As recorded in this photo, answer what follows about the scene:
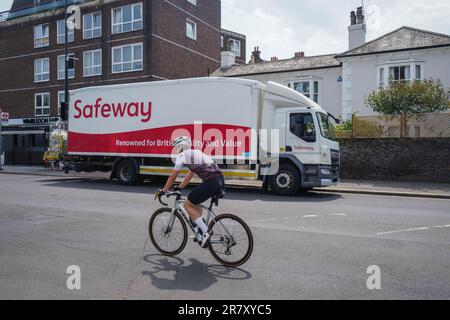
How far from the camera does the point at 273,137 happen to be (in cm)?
1355

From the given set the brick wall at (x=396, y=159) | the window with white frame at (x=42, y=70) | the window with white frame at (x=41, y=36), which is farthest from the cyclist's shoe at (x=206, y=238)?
the window with white frame at (x=41, y=36)

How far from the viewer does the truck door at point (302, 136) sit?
13.1 meters

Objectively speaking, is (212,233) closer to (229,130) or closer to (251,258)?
(251,258)

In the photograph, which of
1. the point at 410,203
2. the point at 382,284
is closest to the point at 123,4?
the point at 410,203

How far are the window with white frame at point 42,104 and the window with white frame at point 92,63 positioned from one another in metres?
4.37

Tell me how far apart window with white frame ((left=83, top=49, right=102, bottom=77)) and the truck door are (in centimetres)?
2250

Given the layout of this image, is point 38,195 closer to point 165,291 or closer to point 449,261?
point 165,291

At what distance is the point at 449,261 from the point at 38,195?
36.5 ft

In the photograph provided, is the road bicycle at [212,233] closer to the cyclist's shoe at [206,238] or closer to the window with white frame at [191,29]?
the cyclist's shoe at [206,238]

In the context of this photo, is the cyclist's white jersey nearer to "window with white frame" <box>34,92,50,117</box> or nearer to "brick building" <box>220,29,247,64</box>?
"window with white frame" <box>34,92,50,117</box>

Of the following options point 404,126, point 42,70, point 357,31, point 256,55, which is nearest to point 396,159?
point 404,126

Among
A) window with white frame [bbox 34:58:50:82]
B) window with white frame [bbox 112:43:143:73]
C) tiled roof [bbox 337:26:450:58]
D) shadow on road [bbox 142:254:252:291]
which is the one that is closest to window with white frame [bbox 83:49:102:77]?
window with white frame [bbox 112:43:143:73]

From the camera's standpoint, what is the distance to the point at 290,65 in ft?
93.6
